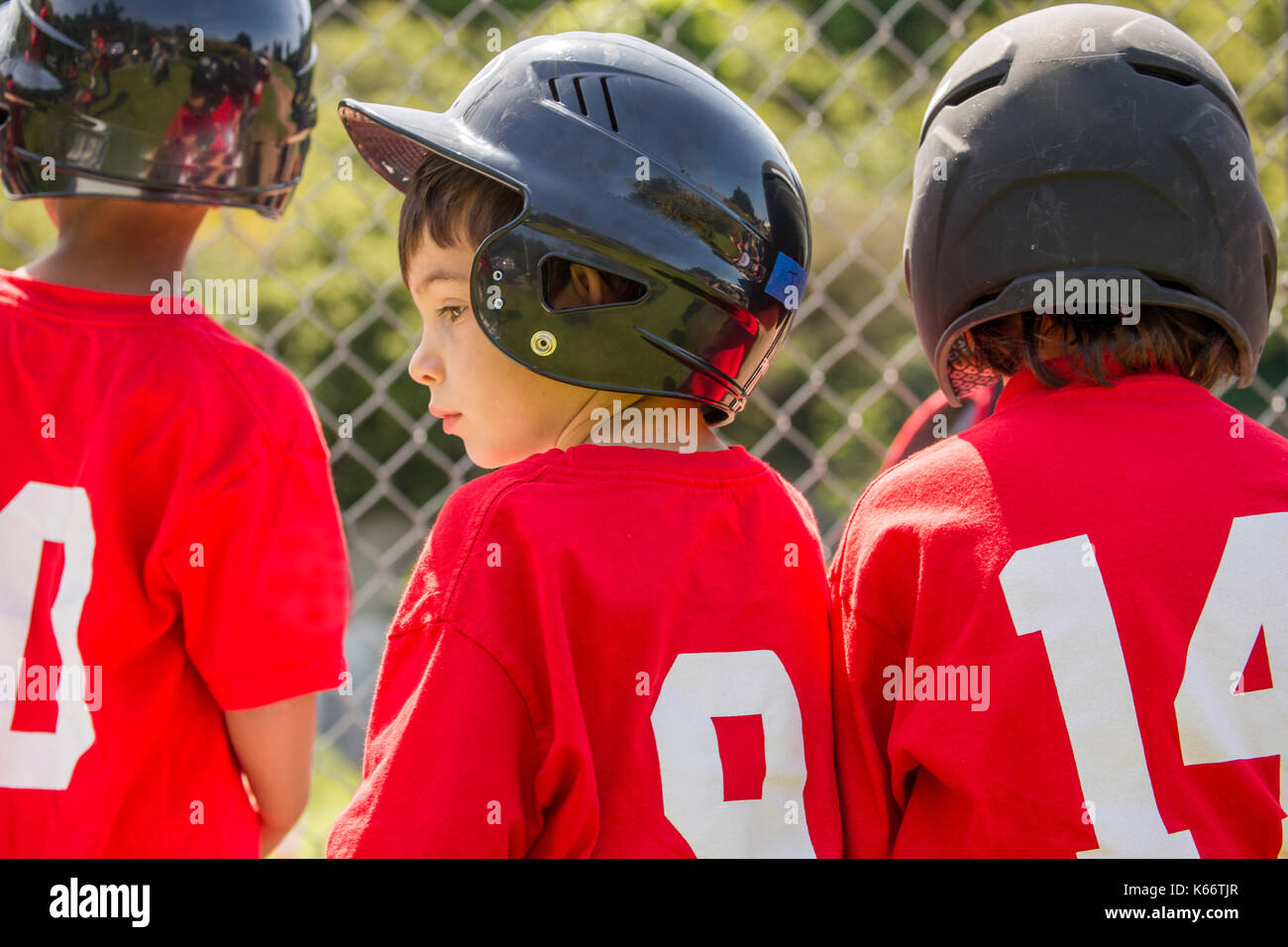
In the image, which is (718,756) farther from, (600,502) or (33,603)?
(33,603)

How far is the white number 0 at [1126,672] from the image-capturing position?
64.2 inches

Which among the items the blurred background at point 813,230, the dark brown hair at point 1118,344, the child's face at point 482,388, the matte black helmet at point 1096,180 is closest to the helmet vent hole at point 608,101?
the child's face at point 482,388

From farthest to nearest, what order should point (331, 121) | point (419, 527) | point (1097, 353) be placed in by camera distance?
1. point (331, 121)
2. point (419, 527)
3. point (1097, 353)

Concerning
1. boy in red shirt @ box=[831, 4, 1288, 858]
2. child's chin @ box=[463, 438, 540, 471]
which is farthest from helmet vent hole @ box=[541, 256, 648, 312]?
boy in red shirt @ box=[831, 4, 1288, 858]

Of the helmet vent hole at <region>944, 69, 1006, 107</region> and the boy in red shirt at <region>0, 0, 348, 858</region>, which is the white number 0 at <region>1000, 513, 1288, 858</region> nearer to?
the helmet vent hole at <region>944, 69, 1006, 107</region>

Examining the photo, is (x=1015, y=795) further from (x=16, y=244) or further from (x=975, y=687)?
(x=16, y=244)

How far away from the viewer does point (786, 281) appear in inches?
79.3

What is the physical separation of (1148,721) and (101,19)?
193 cm

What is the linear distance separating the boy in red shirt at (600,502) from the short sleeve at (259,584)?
0.39m

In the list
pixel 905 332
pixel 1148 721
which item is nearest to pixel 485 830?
pixel 1148 721

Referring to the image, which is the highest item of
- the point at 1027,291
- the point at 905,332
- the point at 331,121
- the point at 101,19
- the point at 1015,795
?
the point at 331,121

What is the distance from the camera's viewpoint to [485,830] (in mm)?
1540

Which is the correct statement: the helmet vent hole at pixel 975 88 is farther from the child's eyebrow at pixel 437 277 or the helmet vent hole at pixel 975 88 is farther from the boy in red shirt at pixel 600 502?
the child's eyebrow at pixel 437 277

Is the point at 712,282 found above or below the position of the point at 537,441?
above
